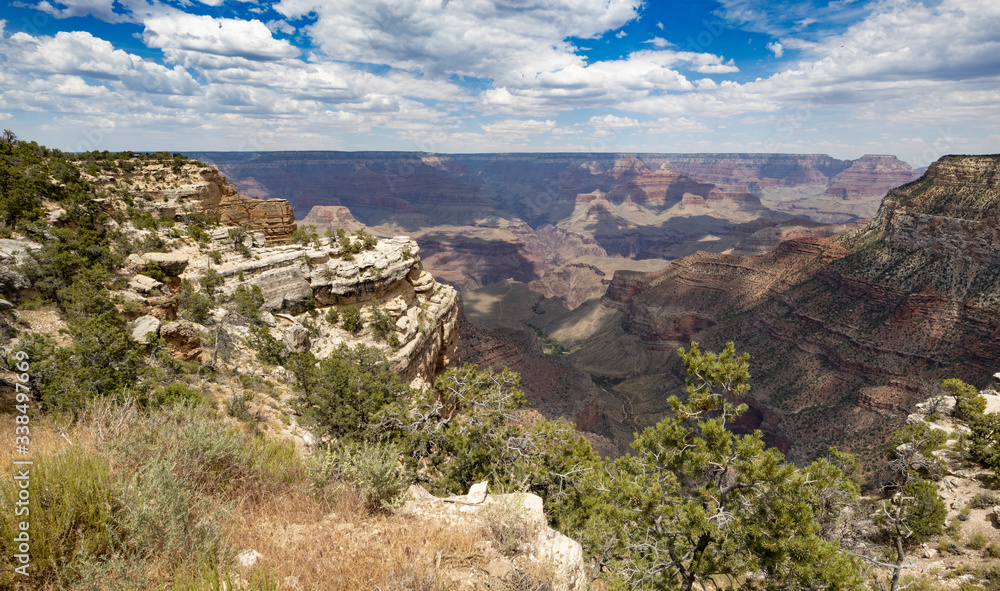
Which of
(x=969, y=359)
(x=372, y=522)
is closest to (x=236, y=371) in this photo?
(x=372, y=522)

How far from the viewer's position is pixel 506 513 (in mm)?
7164

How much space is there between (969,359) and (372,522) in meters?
72.7

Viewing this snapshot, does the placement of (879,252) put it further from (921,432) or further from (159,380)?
(159,380)

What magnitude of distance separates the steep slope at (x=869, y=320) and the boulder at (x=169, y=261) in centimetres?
6036

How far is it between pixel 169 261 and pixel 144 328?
22.7ft

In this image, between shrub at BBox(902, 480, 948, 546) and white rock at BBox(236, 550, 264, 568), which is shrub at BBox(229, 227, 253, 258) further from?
shrub at BBox(902, 480, 948, 546)

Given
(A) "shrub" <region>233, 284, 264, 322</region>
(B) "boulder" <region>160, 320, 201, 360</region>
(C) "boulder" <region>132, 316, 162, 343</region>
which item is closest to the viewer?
(C) "boulder" <region>132, 316, 162, 343</region>

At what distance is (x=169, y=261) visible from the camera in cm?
2042

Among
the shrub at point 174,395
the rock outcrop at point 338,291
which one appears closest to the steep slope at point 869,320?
the rock outcrop at point 338,291

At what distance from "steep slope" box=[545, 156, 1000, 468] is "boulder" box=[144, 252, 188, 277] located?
60.4m

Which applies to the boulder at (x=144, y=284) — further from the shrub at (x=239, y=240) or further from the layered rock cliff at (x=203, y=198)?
the layered rock cliff at (x=203, y=198)

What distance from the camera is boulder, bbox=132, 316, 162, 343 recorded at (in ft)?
48.3

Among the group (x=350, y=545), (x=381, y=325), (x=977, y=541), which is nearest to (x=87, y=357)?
(x=350, y=545)

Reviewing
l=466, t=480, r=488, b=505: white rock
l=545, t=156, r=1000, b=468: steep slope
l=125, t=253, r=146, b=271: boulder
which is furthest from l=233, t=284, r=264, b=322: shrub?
l=545, t=156, r=1000, b=468: steep slope
